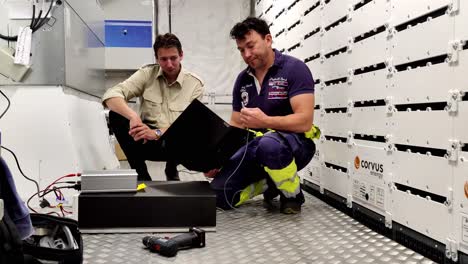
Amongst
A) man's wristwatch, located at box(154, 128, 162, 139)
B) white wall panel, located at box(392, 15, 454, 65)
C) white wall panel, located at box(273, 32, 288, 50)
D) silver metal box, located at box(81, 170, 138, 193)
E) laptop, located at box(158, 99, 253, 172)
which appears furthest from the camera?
white wall panel, located at box(273, 32, 288, 50)

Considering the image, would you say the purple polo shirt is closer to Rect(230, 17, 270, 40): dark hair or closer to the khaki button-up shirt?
Rect(230, 17, 270, 40): dark hair

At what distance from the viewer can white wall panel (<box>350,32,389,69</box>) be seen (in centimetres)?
209

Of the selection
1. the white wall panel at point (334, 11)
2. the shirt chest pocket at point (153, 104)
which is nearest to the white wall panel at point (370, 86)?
the white wall panel at point (334, 11)

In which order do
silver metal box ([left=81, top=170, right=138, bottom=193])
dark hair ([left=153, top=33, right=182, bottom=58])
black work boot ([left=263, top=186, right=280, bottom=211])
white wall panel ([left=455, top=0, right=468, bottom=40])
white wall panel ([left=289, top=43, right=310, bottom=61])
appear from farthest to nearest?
1. white wall panel ([left=289, top=43, right=310, bottom=61])
2. dark hair ([left=153, top=33, right=182, bottom=58])
3. black work boot ([left=263, top=186, right=280, bottom=211])
4. silver metal box ([left=81, top=170, right=138, bottom=193])
5. white wall panel ([left=455, top=0, right=468, bottom=40])

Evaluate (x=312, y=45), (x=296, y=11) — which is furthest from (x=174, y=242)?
(x=296, y=11)

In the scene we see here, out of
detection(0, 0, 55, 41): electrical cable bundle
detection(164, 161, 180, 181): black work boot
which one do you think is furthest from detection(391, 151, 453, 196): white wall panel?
detection(0, 0, 55, 41): electrical cable bundle

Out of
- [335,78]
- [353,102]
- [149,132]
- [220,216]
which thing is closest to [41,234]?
[220,216]

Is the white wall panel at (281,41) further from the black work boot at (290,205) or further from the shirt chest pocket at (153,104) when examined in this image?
the black work boot at (290,205)

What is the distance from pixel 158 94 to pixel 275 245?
5.95 ft

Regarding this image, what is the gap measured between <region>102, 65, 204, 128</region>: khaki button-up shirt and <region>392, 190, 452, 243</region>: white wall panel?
1811 millimetres

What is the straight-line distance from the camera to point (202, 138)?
7.66 ft

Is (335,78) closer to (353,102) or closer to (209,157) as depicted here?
(353,102)

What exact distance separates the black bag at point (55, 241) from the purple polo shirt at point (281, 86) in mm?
1430

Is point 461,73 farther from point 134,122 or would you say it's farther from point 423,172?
point 134,122
